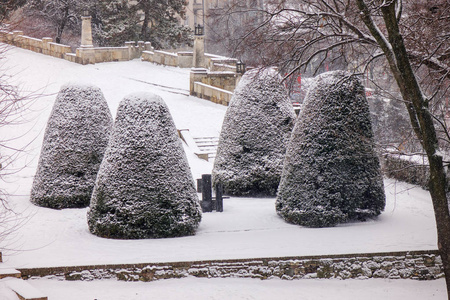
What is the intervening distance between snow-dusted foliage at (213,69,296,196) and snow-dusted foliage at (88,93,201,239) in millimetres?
3017

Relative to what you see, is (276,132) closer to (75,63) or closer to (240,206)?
(240,206)

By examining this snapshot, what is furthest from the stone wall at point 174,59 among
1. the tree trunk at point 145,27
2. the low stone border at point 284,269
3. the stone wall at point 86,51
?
the low stone border at point 284,269

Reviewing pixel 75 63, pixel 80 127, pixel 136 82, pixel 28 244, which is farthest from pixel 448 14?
pixel 75 63

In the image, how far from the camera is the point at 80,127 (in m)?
13.2

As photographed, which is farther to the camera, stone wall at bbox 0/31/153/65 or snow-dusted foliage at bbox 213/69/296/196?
stone wall at bbox 0/31/153/65

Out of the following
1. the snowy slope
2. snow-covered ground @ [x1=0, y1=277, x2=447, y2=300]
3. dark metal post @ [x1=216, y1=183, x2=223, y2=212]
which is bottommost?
snow-covered ground @ [x1=0, y1=277, x2=447, y2=300]

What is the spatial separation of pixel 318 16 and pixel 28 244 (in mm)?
6929

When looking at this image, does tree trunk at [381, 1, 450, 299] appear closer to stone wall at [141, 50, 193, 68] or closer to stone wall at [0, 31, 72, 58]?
stone wall at [141, 50, 193, 68]

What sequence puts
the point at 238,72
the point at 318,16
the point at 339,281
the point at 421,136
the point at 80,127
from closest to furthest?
the point at 421,136 < the point at 339,281 < the point at 318,16 < the point at 80,127 < the point at 238,72

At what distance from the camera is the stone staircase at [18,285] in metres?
7.89

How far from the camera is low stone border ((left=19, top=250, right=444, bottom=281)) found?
Answer: 9602 millimetres

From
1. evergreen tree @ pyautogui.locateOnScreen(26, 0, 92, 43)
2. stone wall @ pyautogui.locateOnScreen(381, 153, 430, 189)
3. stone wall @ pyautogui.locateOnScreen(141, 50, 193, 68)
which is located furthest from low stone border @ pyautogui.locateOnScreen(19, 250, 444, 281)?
evergreen tree @ pyautogui.locateOnScreen(26, 0, 92, 43)

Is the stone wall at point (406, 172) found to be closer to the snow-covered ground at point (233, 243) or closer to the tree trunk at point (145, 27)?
the snow-covered ground at point (233, 243)

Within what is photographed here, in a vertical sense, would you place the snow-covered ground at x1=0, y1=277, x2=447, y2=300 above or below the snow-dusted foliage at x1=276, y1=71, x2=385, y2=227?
below
